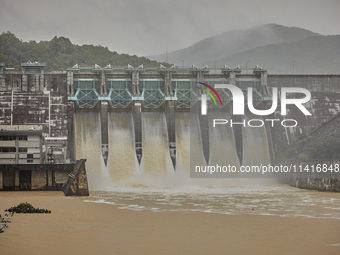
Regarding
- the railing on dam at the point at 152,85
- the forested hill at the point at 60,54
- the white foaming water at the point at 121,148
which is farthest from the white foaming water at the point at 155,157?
the forested hill at the point at 60,54

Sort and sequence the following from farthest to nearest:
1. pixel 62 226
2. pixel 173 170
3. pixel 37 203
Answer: pixel 173 170
pixel 37 203
pixel 62 226

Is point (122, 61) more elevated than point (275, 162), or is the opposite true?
point (122, 61)

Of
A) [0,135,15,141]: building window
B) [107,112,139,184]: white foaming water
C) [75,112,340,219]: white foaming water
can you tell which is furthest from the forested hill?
[0,135,15,141]: building window

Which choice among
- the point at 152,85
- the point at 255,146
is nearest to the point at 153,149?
the point at 152,85

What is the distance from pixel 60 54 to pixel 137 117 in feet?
209

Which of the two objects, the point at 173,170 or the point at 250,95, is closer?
the point at 173,170

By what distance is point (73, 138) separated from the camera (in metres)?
82.6

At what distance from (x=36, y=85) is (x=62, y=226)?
2114 inches

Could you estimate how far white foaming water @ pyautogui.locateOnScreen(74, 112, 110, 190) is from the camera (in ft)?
261

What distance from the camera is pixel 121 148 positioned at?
82500mm

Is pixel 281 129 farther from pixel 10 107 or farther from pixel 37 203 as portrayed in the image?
pixel 37 203

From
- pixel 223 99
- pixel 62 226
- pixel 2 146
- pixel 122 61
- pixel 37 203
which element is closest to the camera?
pixel 62 226

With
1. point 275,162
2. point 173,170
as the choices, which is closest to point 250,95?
point 275,162

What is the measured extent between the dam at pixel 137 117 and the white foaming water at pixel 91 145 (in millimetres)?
117
